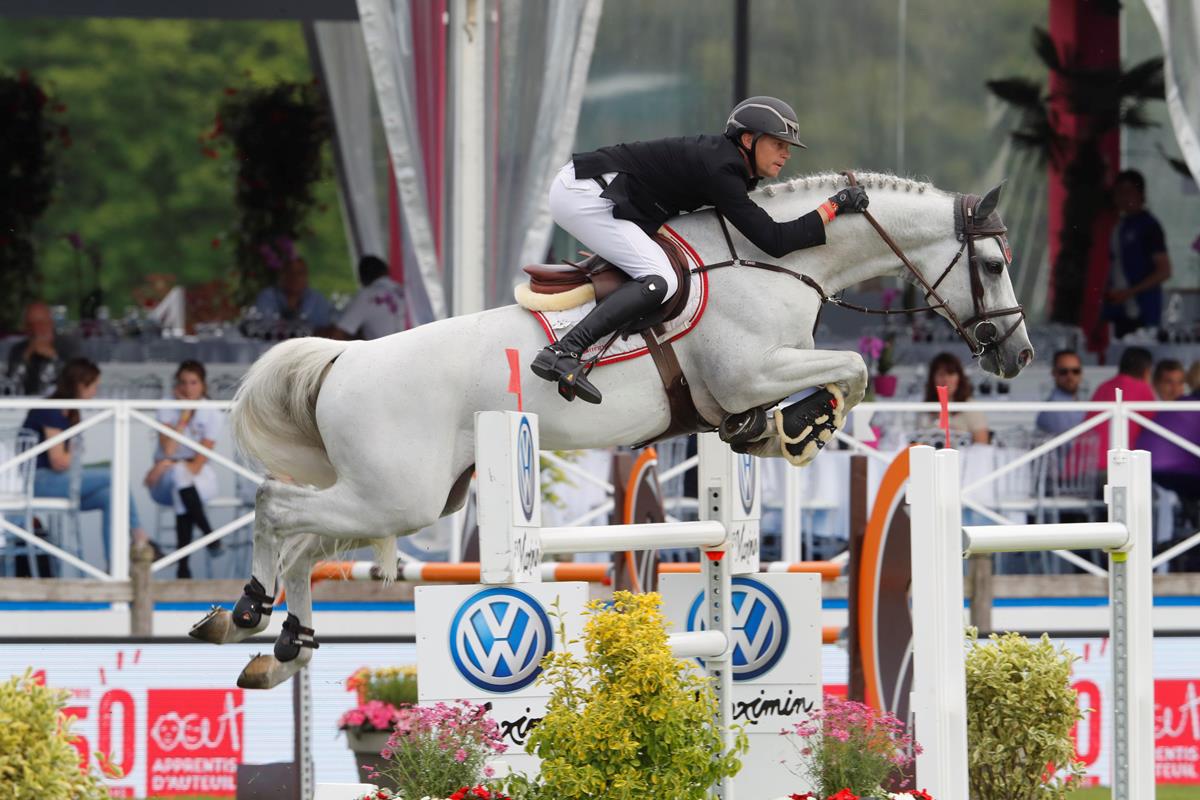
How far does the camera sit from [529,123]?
8.80m

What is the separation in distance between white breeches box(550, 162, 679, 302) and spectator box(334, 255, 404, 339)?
492 centimetres

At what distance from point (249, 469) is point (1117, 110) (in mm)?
7033

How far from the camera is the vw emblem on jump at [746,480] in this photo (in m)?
5.23

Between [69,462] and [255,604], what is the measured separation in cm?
409

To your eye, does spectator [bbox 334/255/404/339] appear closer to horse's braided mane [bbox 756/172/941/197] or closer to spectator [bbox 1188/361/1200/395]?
spectator [bbox 1188/361/1200/395]

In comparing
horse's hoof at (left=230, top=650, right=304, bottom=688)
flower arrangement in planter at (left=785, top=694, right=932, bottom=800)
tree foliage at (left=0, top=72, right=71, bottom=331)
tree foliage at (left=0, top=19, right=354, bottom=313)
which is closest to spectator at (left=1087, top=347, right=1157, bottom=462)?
flower arrangement in planter at (left=785, top=694, right=932, bottom=800)

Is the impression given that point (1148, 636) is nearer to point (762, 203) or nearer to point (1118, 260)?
point (762, 203)

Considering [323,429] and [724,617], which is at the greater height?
[323,429]

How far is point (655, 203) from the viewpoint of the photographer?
5.13m

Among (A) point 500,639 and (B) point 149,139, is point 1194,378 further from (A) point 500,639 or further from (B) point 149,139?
(B) point 149,139

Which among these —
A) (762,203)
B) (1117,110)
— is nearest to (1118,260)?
(1117,110)

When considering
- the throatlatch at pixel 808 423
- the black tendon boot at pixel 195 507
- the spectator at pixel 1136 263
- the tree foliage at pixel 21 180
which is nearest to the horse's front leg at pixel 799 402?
the throatlatch at pixel 808 423

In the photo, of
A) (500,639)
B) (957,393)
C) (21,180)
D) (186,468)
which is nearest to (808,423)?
(500,639)

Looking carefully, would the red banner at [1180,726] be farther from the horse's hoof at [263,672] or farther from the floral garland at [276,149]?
the floral garland at [276,149]
